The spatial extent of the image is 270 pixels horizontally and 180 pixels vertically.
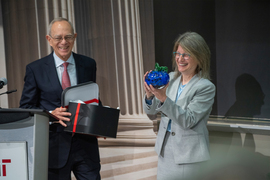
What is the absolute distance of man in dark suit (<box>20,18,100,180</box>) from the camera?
1993mm

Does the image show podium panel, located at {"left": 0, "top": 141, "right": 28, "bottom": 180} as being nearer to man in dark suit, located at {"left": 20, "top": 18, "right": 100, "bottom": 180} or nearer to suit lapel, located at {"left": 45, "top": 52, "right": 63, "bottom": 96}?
man in dark suit, located at {"left": 20, "top": 18, "right": 100, "bottom": 180}

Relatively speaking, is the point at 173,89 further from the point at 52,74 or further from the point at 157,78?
the point at 52,74

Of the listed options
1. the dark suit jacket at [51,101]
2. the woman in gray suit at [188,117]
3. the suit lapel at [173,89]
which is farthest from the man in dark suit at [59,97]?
the suit lapel at [173,89]

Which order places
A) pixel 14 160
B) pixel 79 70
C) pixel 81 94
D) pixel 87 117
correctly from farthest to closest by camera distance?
pixel 79 70 → pixel 81 94 → pixel 87 117 → pixel 14 160

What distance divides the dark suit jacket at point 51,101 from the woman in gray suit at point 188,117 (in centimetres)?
54

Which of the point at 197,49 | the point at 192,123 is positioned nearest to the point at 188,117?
the point at 192,123

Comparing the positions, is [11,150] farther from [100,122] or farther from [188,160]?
[188,160]

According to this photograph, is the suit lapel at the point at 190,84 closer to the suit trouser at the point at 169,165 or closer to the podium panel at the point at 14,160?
the suit trouser at the point at 169,165

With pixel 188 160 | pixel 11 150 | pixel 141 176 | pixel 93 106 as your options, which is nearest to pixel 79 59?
pixel 93 106

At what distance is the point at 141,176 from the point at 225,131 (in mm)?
1304

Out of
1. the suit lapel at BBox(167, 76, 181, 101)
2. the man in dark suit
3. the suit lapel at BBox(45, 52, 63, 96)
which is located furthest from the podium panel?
the suit lapel at BBox(167, 76, 181, 101)

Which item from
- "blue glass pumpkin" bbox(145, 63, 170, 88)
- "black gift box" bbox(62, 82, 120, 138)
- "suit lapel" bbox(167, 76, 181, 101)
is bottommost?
"black gift box" bbox(62, 82, 120, 138)

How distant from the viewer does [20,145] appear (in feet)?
5.03

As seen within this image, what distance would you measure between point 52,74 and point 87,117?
507mm
